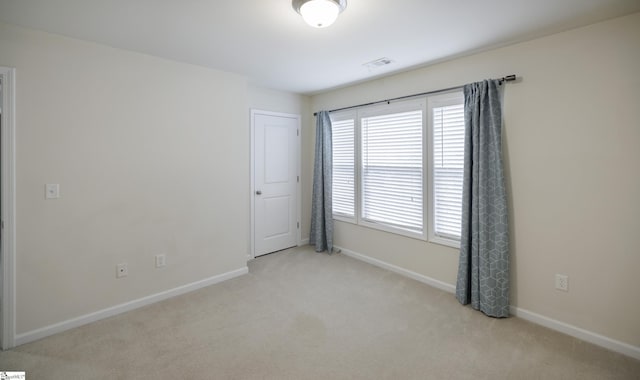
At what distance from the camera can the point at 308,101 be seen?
495 centimetres

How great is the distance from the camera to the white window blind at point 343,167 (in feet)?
14.4

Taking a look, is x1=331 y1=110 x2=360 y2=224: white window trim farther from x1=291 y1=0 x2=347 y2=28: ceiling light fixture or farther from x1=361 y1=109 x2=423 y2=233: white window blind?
x1=291 y1=0 x2=347 y2=28: ceiling light fixture

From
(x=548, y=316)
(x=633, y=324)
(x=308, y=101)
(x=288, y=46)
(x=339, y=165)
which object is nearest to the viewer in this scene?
(x=633, y=324)

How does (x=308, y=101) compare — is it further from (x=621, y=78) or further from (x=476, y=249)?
(x=621, y=78)

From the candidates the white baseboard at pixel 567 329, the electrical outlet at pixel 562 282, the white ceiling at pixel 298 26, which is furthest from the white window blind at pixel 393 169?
the electrical outlet at pixel 562 282

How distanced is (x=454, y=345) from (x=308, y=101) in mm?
3905

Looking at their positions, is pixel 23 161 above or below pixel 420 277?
above

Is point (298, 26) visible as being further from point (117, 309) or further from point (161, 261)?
point (117, 309)

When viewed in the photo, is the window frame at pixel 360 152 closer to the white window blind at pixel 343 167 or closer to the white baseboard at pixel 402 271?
the white window blind at pixel 343 167

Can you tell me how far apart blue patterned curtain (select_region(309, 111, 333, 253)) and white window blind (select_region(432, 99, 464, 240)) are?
5.39 feet

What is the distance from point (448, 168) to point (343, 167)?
1.64 m

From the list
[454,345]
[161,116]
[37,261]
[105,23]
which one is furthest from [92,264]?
[454,345]

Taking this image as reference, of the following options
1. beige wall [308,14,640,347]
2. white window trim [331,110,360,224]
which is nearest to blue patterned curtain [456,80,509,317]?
beige wall [308,14,640,347]

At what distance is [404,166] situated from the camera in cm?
368
